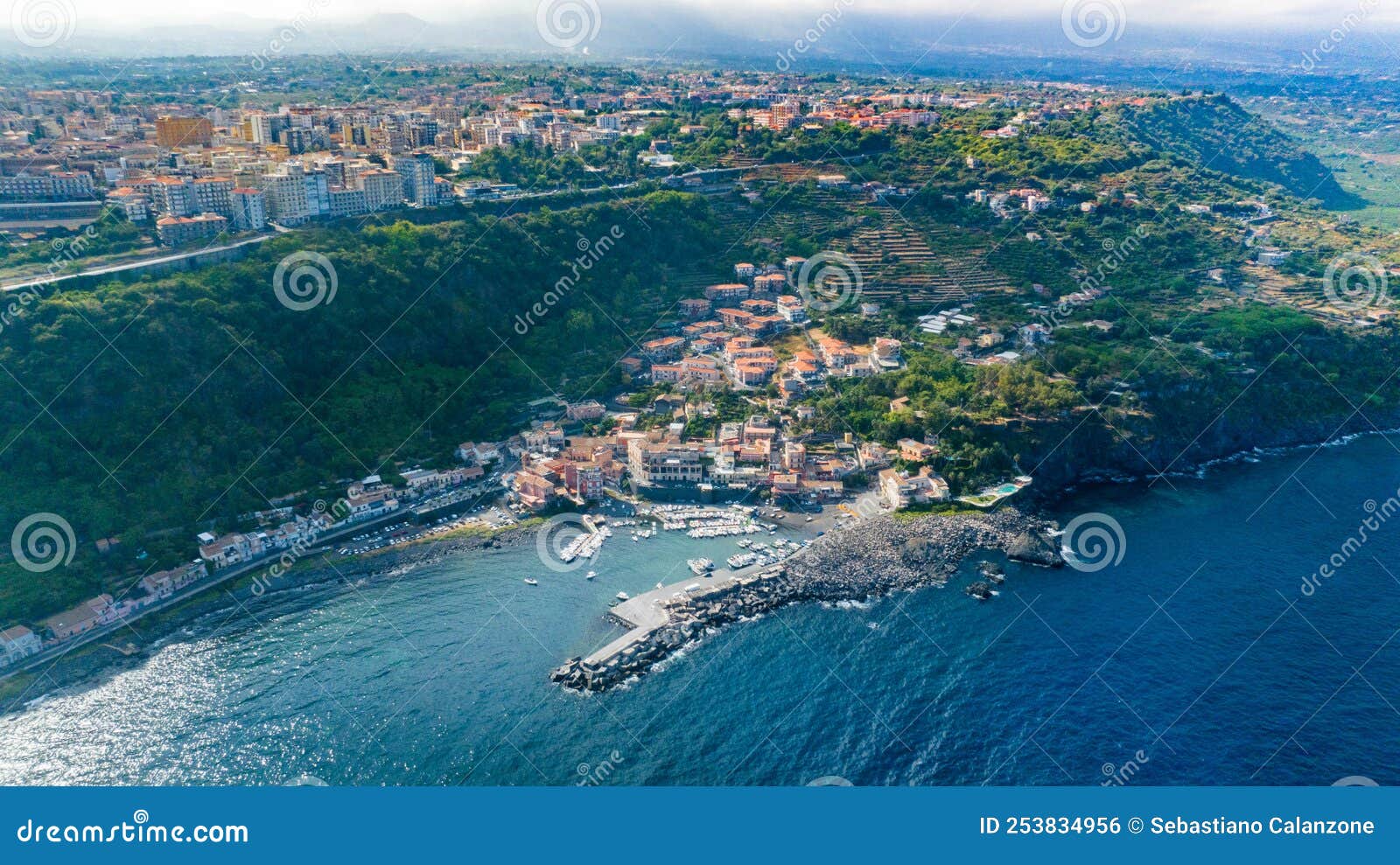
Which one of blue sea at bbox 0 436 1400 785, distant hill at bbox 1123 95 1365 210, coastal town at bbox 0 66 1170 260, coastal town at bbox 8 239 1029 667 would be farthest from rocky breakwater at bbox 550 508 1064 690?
distant hill at bbox 1123 95 1365 210

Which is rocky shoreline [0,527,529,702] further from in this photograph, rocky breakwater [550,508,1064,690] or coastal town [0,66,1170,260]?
coastal town [0,66,1170,260]

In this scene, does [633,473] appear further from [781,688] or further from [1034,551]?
[1034,551]

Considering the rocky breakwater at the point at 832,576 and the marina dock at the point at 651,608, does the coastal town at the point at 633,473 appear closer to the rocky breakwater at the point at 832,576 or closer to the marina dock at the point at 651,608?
the rocky breakwater at the point at 832,576

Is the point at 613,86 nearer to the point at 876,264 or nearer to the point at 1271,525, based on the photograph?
the point at 876,264

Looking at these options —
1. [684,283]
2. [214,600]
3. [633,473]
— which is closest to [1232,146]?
[684,283]

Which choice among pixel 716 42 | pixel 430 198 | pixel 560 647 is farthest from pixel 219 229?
pixel 716 42

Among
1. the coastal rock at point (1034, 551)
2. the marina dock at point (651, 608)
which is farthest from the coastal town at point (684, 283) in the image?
the marina dock at point (651, 608)
